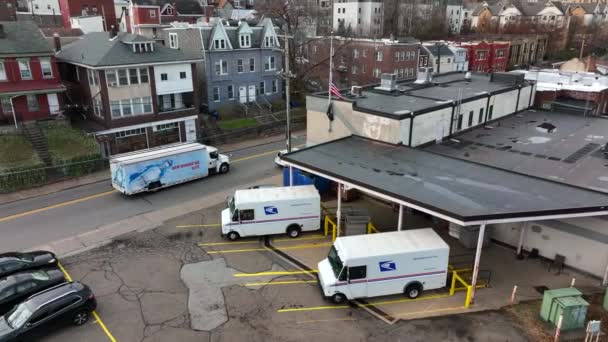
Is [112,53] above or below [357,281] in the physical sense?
above

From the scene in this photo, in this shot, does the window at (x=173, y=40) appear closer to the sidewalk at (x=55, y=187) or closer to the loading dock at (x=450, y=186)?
the sidewalk at (x=55, y=187)

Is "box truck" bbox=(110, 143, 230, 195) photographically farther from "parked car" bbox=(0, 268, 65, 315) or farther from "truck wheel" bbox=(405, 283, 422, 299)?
"truck wheel" bbox=(405, 283, 422, 299)

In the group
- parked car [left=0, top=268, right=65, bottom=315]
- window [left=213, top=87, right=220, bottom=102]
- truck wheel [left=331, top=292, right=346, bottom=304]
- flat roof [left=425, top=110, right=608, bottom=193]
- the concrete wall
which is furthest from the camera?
window [left=213, top=87, right=220, bottom=102]

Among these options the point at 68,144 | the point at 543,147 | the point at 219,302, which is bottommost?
the point at 219,302

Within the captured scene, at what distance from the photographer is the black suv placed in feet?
52.0

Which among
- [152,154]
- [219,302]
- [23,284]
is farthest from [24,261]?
[152,154]

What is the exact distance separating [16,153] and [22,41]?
1053 cm

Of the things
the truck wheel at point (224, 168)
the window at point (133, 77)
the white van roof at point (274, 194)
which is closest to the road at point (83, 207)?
the truck wheel at point (224, 168)

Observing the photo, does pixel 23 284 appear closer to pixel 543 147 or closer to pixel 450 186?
pixel 450 186

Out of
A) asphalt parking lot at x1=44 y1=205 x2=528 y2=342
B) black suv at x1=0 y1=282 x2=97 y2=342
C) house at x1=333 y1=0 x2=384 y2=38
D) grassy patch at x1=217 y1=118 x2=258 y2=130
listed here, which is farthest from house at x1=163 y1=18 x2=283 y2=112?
house at x1=333 y1=0 x2=384 y2=38

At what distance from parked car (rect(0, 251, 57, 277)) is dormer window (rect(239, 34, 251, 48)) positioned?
3439 centimetres

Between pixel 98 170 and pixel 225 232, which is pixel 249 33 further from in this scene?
pixel 225 232

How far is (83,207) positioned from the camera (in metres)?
29.0

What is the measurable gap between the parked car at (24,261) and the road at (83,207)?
328cm
